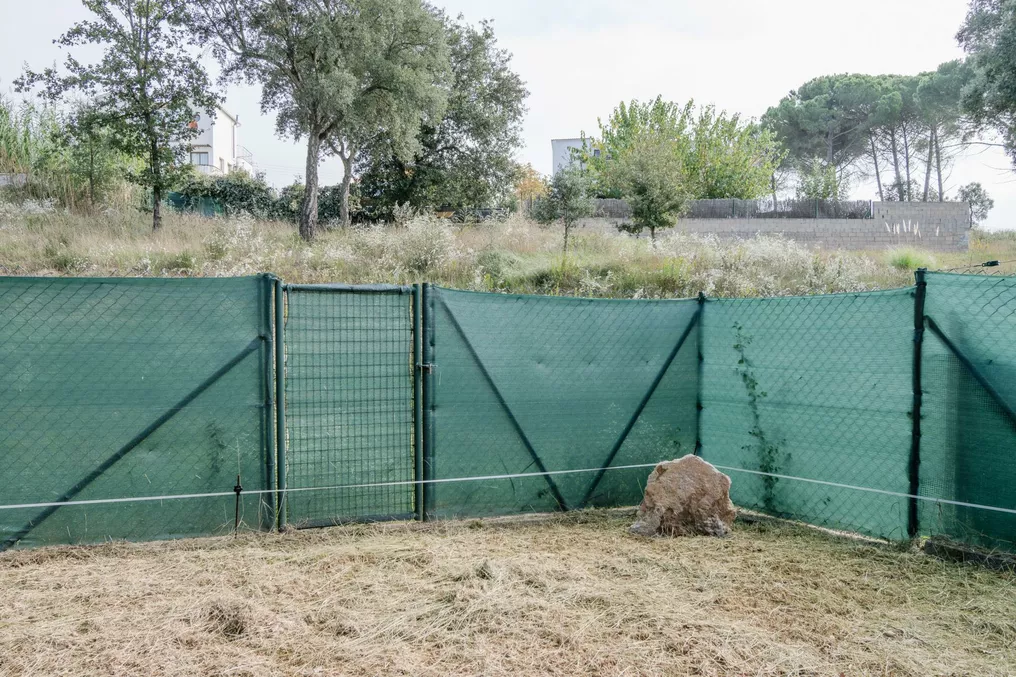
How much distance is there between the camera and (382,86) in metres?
19.5

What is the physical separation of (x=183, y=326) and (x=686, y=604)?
350 centimetres

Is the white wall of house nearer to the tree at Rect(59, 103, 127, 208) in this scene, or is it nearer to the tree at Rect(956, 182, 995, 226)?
the tree at Rect(956, 182, 995, 226)

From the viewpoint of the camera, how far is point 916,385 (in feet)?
15.2

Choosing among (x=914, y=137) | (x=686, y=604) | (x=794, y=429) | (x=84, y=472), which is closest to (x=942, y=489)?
(x=794, y=429)

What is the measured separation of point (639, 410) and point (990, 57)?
20823 millimetres

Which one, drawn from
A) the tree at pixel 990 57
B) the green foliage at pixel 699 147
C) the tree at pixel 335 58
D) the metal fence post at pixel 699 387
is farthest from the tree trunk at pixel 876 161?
the metal fence post at pixel 699 387

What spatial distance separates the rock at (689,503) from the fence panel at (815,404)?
26.8 inches

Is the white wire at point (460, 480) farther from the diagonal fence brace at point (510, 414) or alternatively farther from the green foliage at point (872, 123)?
the green foliage at point (872, 123)

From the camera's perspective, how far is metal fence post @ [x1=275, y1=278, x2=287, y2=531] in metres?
4.86

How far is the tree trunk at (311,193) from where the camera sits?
19391 mm

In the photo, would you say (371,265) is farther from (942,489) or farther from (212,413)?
(942,489)

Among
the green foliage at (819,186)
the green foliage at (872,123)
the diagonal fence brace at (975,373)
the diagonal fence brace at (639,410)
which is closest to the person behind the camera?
the diagonal fence brace at (975,373)

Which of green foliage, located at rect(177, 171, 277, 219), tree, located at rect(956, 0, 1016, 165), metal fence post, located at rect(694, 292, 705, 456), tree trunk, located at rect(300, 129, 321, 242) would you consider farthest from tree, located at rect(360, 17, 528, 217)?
metal fence post, located at rect(694, 292, 705, 456)

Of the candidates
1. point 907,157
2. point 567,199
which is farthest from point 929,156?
point 567,199
